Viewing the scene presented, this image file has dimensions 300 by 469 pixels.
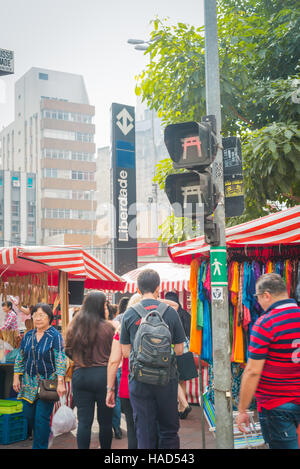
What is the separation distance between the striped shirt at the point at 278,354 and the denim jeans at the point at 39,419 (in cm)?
264

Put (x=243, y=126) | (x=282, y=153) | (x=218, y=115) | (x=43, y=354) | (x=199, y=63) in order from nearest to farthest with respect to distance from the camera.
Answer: (x=218, y=115), (x=43, y=354), (x=282, y=153), (x=199, y=63), (x=243, y=126)

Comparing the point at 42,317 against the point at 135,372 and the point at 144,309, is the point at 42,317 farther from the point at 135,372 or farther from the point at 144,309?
the point at 135,372

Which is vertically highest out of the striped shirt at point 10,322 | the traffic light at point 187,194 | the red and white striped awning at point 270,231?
the traffic light at point 187,194

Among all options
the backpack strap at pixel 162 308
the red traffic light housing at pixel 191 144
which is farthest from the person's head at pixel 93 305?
the red traffic light housing at pixel 191 144

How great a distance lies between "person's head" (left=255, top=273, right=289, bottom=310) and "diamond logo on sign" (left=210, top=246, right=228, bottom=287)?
103 centimetres

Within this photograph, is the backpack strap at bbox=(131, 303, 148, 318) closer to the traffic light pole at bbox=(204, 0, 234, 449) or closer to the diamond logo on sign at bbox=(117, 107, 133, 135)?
the traffic light pole at bbox=(204, 0, 234, 449)

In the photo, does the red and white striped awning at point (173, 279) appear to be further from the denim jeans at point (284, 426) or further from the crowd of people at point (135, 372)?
the denim jeans at point (284, 426)

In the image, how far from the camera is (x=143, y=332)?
4.25 metres

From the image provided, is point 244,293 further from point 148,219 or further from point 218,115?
point 148,219

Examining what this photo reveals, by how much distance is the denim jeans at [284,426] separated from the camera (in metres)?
3.59

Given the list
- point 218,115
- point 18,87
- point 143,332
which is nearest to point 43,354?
point 143,332

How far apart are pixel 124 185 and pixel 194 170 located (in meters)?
12.5

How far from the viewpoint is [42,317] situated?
564 cm
